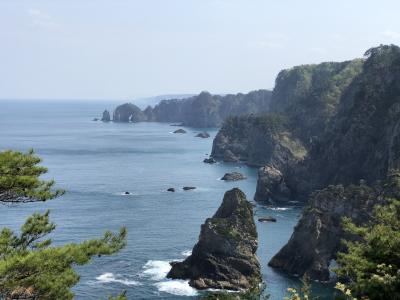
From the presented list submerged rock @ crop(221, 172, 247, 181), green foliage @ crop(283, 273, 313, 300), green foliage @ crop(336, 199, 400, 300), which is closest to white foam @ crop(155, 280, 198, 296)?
green foliage @ crop(283, 273, 313, 300)

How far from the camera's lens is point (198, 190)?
142375 millimetres

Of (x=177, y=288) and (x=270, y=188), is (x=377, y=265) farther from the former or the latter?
(x=270, y=188)

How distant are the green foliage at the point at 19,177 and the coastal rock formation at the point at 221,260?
53.5 m

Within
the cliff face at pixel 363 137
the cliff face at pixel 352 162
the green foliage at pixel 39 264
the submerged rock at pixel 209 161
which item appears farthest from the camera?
the submerged rock at pixel 209 161

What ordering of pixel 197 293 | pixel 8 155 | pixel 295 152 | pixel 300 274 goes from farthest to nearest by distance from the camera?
pixel 295 152 < pixel 300 274 < pixel 197 293 < pixel 8 155

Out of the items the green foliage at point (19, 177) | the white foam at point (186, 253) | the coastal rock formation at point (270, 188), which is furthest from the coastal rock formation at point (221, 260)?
the green foliage at point (19, 177)

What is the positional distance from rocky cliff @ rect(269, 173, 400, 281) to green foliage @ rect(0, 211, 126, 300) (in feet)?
203

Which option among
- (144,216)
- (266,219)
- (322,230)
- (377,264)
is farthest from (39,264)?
(144,216)

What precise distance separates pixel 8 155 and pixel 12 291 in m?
5.21

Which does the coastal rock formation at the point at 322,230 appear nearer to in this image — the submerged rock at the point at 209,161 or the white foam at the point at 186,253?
the white foam at the point at 186,253

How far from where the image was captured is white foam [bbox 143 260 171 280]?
7731 centimetres

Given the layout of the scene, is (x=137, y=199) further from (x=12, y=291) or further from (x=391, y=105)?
(x=12, y=291)

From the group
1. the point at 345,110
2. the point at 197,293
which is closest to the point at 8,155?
the point at 197,293

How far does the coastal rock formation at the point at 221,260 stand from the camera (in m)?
74.2
